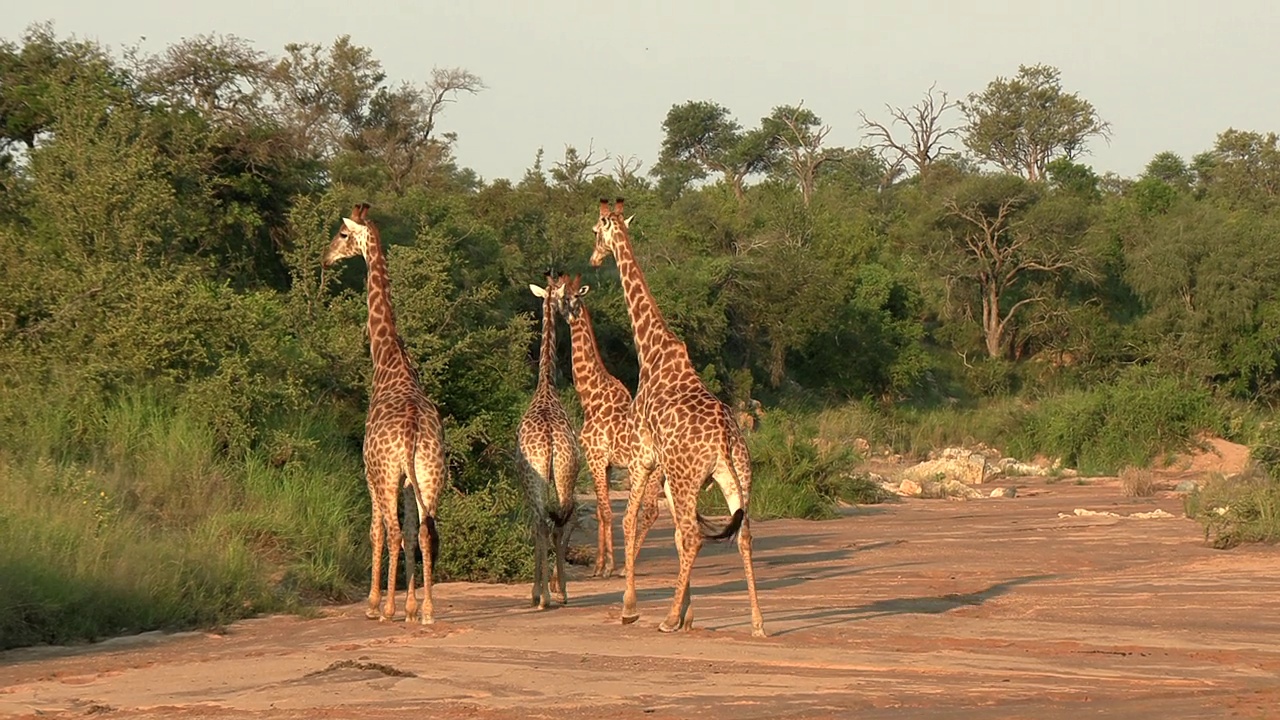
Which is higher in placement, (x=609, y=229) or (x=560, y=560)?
(x=609, y=229)

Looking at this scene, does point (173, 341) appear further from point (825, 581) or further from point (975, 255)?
point (975, 255)

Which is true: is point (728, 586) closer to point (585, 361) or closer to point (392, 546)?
point (585, 361)

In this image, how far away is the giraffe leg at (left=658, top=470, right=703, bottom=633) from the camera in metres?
10.2

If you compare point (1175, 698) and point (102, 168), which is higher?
point (102, 168)

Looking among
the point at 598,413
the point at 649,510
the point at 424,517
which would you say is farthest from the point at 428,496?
the point at 598,413

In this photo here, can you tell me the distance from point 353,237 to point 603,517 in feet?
10.9

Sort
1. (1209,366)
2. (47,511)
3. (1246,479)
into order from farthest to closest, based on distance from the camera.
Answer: (1209,366) < (1246,479) < (47,511)

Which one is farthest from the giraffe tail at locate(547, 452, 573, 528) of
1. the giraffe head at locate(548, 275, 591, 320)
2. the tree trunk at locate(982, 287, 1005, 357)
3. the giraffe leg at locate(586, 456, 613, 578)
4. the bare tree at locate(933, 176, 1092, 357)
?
the bare tree at locate(933, 176, 1092, 357)

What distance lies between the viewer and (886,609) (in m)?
11.7

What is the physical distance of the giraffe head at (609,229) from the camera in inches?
474

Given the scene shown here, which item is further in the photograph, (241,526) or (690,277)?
(690,277)

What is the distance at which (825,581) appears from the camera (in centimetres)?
1359

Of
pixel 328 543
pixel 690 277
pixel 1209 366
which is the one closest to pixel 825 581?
pixel 328 543

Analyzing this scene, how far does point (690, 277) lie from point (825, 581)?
69.1 ft
